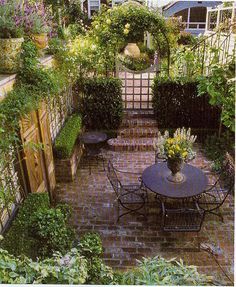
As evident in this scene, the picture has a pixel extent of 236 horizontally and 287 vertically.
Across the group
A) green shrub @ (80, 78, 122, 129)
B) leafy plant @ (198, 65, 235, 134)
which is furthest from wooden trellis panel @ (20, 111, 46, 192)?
green shrub @ (80, 78, 122, 129)

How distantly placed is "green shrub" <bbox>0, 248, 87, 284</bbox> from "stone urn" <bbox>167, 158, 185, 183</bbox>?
3.28 meters

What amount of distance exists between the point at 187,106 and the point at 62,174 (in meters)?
4.04

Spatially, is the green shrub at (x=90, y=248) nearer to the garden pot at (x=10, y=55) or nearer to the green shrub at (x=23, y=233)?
the green shrub at (x=23, y=233)

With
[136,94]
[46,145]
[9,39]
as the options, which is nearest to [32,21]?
[9,39]

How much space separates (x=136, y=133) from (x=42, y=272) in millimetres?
6821

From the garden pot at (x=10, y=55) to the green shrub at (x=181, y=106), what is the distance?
4.65 m

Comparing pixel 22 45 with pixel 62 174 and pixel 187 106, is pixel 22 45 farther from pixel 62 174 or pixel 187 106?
pixel 187 106

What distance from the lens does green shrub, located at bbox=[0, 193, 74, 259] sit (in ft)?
12.1

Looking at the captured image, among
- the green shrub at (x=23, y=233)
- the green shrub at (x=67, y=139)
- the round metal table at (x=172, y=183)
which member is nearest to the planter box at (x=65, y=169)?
the green shrub at (x=67, y=139)

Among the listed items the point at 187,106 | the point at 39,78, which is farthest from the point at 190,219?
the point at 187,106

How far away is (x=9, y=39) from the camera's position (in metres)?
4.44

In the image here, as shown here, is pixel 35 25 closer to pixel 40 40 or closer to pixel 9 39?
pixel 40 40

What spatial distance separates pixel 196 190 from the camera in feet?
16.9

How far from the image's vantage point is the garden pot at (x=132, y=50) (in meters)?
14.3
